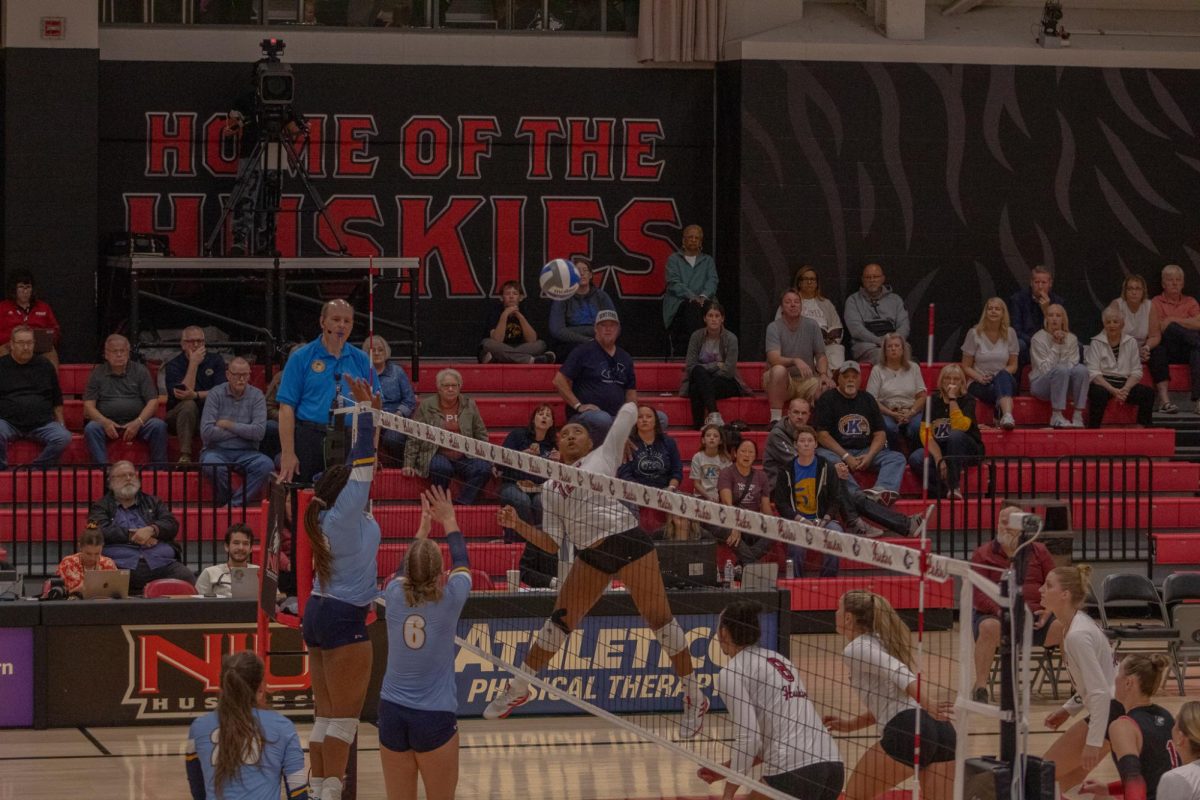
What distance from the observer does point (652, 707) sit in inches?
516

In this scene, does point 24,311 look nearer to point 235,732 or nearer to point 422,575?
point 422,575

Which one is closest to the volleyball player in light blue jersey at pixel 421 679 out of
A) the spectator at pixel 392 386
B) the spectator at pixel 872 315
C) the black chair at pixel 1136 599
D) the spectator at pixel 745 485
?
the black chair at pixel 1136 599

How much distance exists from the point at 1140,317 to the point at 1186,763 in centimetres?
1186

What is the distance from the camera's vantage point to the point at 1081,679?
30.2 ft

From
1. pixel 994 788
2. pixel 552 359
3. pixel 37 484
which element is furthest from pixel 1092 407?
pixel 994 788

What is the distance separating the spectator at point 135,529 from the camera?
565 inches

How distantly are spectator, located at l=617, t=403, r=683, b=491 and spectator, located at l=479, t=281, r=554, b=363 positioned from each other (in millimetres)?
2957

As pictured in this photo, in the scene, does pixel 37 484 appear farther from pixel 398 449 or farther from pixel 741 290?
pixel 741 290

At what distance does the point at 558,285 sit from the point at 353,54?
21.2ft

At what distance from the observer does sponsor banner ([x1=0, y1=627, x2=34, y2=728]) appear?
41.3ft

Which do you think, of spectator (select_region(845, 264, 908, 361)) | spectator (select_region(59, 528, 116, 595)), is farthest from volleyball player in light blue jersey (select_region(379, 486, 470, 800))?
spectator (select_region(845, 264, 908, 361))

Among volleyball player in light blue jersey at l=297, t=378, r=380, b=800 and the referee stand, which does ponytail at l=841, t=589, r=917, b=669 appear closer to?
volleyball player in light blue jersey at l=297, t=378, r=380, b=800

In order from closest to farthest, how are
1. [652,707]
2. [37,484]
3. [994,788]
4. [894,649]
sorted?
1. [994,788]
2. [894,649]
3. [652,707]
4. [37,484]

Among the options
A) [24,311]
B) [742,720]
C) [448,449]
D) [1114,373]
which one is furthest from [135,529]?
[1114,373]
